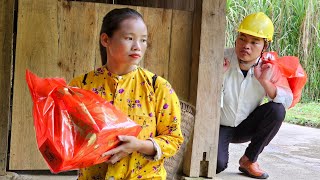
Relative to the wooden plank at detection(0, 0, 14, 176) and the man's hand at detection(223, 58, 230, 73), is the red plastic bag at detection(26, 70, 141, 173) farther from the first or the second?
the man's hand at detection(223, 58, 230, 73)

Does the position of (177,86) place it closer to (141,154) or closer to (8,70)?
(8,70)

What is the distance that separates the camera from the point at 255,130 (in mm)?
4039

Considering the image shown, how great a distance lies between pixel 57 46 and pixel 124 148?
1727 millimetres

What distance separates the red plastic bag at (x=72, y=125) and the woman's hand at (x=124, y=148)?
0.02 meters

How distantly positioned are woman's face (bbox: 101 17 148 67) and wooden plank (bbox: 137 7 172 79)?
1.53m

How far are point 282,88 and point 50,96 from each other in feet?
7.84

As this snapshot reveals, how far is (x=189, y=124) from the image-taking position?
2555 millimetres

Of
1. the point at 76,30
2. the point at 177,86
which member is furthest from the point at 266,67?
the point at 76,30

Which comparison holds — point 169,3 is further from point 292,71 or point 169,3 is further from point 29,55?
point 29,55

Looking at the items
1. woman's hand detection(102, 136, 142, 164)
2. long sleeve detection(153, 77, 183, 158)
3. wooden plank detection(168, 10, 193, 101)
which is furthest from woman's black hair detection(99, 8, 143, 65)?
wooden plank detection(168, 10, 193, 101)

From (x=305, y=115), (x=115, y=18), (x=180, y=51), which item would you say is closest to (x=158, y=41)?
(x=180, y=51)

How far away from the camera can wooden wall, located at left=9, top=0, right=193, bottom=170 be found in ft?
11.2

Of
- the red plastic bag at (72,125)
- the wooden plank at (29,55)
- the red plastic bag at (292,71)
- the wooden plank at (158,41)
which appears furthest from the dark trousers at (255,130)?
the red plastic bag at (72,125)

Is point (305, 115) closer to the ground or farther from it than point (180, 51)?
closer to the ground
